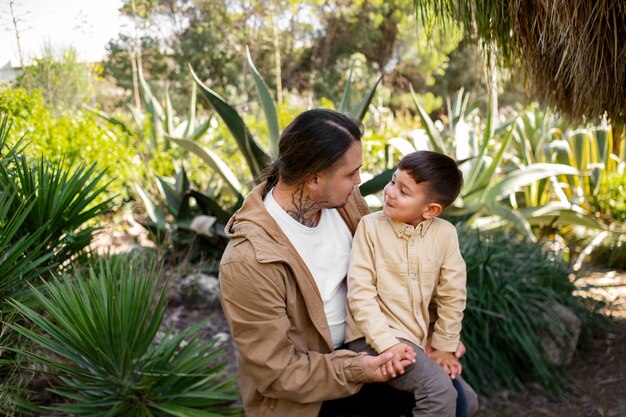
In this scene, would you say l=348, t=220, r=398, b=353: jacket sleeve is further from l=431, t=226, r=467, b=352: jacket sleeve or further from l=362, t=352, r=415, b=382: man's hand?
l=431, t=226, r=467, b=352: jacket sleeve

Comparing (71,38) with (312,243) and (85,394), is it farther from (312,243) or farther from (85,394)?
(312,243)

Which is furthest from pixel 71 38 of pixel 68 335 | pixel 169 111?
pixel 68 335

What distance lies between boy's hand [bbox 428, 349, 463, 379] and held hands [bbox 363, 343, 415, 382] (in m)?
0.24

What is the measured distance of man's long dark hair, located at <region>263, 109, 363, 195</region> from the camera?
210cm

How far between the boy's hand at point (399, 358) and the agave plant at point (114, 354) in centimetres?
103

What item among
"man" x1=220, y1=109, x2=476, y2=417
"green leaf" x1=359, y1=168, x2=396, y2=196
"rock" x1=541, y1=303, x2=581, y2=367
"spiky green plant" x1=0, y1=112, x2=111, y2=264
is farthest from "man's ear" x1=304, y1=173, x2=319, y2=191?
"rock" x1=541, y1=303, x2=581, y2=367

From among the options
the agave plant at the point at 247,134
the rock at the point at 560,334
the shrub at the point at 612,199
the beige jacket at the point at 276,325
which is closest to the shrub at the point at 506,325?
the rock at the point at 560,334

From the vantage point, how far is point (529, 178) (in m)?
Answer: 5.49

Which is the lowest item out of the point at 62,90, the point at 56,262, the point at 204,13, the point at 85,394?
Answer: the point at 85,394

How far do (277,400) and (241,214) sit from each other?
67 centimetres

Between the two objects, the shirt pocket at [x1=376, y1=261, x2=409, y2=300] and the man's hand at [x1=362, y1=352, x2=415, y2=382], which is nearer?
the man's hand at [x1=362, y1=352, x2=415, y2=382]

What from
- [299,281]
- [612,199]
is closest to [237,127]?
[299,281]

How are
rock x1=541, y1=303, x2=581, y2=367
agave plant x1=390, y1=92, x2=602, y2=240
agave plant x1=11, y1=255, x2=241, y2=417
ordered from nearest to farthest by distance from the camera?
agave plant x1=11, y1=255, x2=241, y2=417 < rock x1=541, y1=303, x2=581, y2=367 < agave plant x1=390, y1=92, x2=602, y2=240

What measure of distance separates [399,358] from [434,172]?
0.68m
